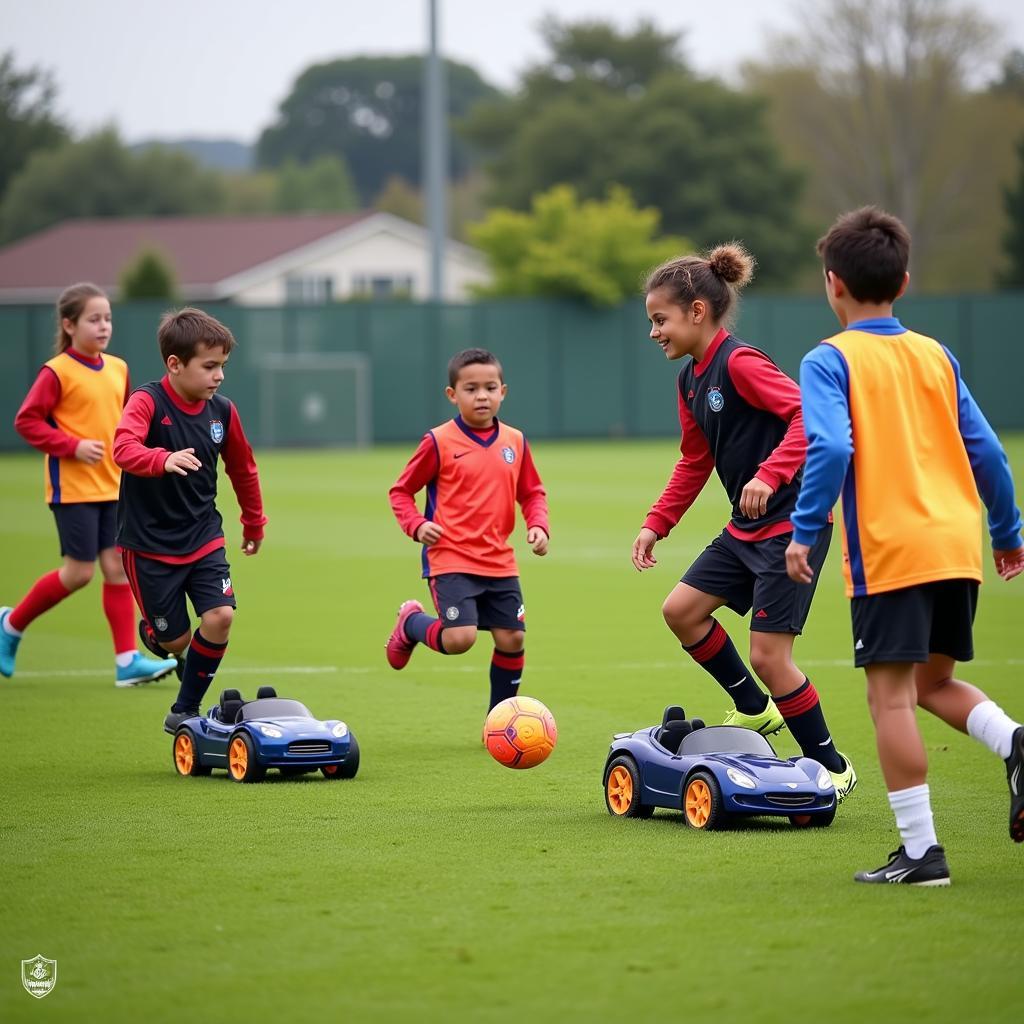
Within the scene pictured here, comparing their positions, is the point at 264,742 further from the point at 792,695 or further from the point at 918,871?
the point at 918,871

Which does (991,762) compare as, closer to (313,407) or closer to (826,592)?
(826,592)

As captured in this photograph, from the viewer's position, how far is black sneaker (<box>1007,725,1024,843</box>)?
5195mm

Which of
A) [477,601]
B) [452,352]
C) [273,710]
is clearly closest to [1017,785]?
[273,710]

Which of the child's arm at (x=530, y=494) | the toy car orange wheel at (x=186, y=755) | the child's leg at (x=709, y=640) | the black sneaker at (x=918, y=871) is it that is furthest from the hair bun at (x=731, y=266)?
the toy car orange wheel at (x=186, y=755)

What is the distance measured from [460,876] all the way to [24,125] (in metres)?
90.7

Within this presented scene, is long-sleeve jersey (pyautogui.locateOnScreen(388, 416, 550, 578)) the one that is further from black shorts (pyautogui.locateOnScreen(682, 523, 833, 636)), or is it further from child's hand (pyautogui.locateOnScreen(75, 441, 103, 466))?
child's hand (pyautogui.locateOnScreen(75, 441, 103, 466))

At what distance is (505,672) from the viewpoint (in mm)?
8258

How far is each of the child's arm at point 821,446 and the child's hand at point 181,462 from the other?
124 inches

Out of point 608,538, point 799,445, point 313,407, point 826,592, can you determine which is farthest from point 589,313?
point 799,445

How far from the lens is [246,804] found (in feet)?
22.4

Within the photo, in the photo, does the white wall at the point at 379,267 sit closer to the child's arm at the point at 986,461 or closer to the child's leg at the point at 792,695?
the child's leg at the point at 792,695

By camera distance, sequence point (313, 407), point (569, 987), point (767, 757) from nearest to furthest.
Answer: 1. point (569, 987)
2. point (767, 757)
3. point (313, 407)

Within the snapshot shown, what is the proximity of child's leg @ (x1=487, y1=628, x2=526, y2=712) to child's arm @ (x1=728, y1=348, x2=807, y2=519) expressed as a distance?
174 centimetres

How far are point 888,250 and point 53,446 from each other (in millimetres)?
6227
